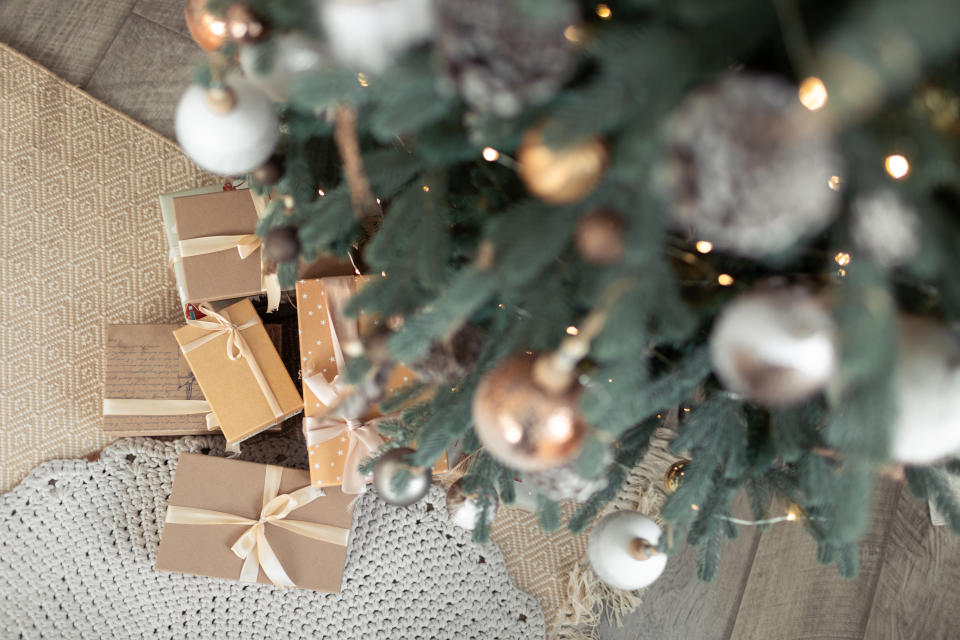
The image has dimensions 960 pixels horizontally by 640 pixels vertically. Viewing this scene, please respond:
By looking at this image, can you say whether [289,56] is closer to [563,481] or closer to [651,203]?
[651,203]

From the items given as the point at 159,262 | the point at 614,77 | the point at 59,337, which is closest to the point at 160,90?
the point at 159,262

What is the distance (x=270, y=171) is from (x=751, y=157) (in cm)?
55

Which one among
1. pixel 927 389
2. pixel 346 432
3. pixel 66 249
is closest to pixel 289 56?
pixel 927 389

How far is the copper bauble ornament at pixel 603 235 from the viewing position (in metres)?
0.45

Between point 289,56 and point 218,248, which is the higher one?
point 289,56

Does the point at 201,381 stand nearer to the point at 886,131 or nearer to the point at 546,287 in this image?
the point at 546,287

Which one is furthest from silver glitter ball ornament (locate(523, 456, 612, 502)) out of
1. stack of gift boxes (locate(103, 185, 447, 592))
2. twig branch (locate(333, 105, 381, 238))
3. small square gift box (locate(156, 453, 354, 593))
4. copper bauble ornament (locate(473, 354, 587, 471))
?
small square gift box (locate(156, 453, 354, 593))

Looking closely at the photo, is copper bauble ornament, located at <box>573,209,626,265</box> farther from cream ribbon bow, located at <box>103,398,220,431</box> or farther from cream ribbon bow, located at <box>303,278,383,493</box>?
cream ribbon bow, located at <box>103,398,220,431</box>

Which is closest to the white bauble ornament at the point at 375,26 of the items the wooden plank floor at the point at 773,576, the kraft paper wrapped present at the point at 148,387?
the kraft paper wrapped present at the point at 148,387

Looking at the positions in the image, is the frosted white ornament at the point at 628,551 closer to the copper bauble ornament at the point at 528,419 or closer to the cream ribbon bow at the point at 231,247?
the copper bauble ornament at the point at 528,419

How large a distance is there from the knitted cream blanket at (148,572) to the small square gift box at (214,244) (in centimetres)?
29

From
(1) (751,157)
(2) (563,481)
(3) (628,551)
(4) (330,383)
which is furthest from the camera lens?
(4) (330,383)

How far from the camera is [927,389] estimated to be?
48 centimetres

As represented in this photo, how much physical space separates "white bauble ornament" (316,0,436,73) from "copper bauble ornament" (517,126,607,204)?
0.11 metres
